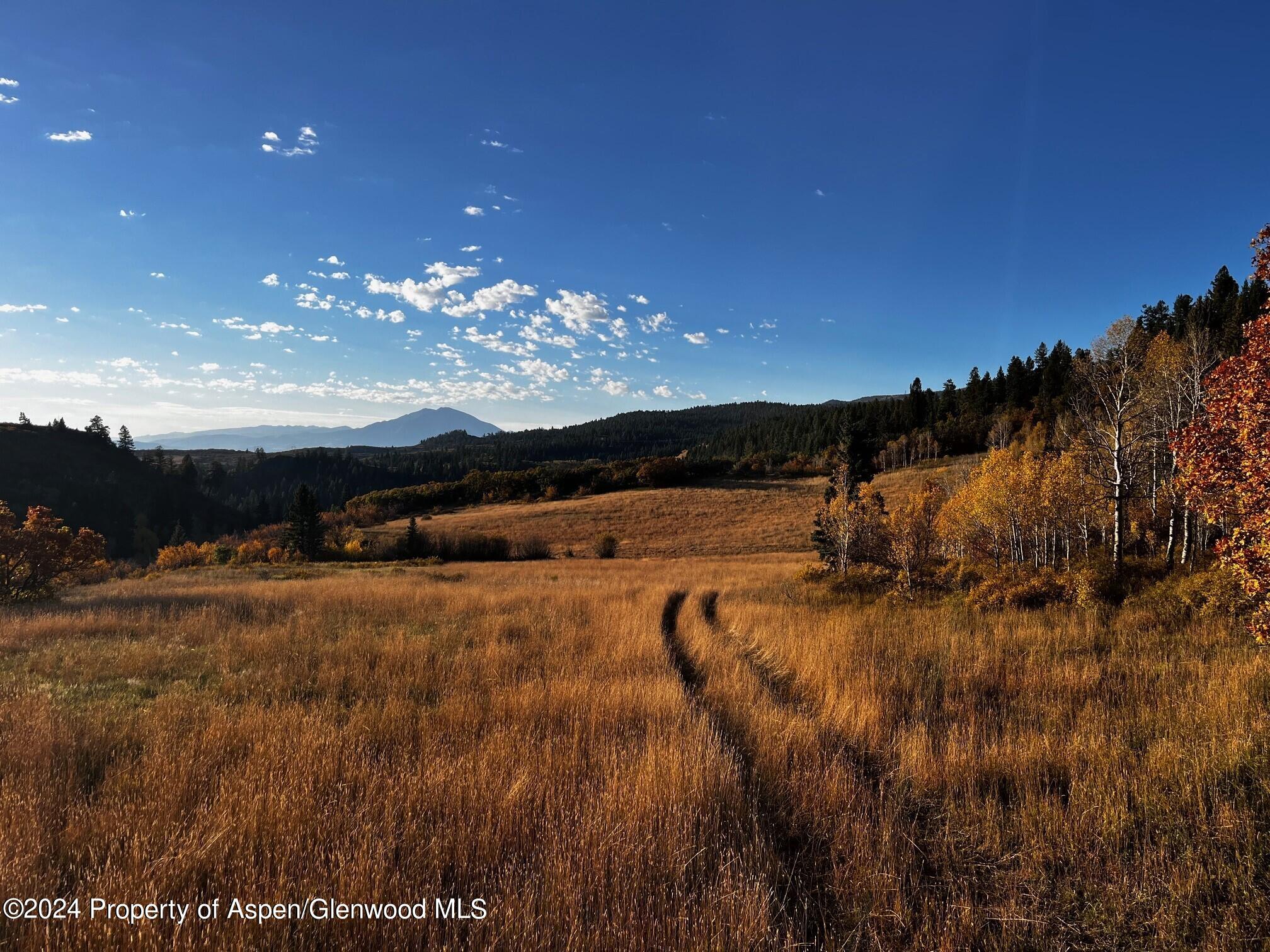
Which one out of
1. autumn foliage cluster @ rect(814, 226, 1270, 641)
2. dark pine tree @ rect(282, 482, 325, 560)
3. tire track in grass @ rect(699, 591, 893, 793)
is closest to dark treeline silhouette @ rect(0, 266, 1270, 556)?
dark pine tree @ rect(282, 482, 325, 560)

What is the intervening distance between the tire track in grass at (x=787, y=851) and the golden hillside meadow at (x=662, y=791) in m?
0.03

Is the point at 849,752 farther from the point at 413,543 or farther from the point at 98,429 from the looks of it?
the point at 98,429

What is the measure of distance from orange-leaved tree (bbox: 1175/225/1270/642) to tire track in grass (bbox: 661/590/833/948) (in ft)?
22.9

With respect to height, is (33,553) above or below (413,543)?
above

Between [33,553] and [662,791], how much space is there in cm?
2372

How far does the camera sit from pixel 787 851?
13.4 ft

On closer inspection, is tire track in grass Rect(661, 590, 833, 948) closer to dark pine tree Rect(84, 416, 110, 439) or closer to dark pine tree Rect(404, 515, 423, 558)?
dark pine tree Rect(404, 515, 423, 558)

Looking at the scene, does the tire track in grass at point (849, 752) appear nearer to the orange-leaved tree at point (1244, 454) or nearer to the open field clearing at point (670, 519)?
the orange-leaved tree at point (1244, 454)

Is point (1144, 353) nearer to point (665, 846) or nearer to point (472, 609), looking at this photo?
point (665, 846)

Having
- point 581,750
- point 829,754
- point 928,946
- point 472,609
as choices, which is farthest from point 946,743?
point 472,609

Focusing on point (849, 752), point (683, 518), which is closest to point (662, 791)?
point (849, 752)

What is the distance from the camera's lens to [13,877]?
3.21 m

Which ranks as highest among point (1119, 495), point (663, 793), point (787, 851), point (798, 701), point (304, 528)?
point (1119, 495)

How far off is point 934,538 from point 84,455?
20385cm
